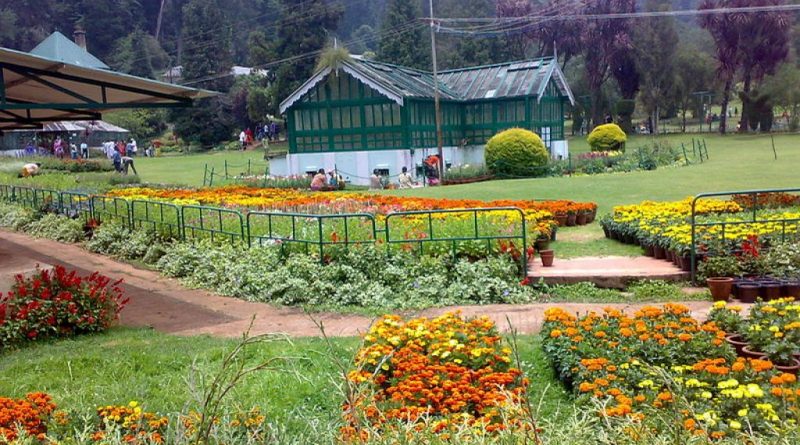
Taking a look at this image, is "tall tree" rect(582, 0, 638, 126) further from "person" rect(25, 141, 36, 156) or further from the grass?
the grass

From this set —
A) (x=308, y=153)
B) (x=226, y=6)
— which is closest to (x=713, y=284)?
(x=308, y=153)

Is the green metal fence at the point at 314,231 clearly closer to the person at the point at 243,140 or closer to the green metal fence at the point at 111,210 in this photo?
the green metal fence at the point at 111,210

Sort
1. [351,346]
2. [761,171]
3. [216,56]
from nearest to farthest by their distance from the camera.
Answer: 1. [351,346]
2. [761,171]
3. [216,56]

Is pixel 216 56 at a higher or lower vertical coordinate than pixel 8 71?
higher

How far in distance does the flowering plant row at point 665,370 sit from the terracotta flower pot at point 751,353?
11.2 inches

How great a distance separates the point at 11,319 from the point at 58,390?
2368 mm

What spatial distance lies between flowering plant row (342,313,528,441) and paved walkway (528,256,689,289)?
3823mm

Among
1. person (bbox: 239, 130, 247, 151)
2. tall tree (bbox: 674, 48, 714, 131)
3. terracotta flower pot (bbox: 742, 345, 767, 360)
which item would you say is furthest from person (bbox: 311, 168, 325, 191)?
tall tree (bbox: 674, 48, 714, 131)

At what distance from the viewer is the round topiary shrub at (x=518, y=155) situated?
94.8 ft

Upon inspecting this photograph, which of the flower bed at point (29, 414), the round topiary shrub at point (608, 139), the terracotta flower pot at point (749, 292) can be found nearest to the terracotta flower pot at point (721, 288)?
the terracotta flower pot at point (749, 292)

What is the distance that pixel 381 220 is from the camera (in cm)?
1162

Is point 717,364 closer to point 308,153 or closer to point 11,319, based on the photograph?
point 11,319

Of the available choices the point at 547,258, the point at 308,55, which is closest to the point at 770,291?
the point at 547,258

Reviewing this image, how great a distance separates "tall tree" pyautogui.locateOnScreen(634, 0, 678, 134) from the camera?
172 feet
